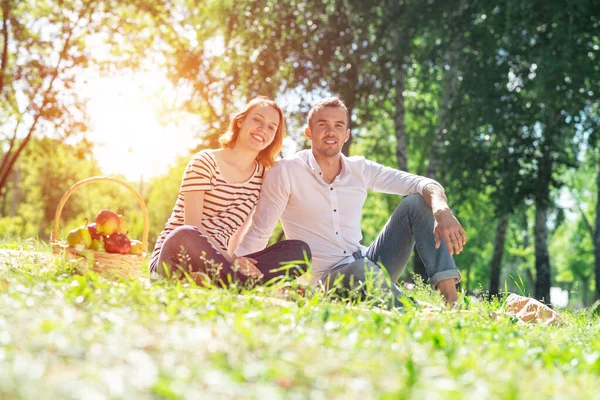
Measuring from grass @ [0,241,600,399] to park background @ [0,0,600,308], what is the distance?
8.41m

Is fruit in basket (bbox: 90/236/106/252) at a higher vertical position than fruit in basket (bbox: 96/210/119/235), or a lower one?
lower

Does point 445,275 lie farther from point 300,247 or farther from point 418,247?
point 300,247

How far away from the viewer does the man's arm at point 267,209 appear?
5.56m

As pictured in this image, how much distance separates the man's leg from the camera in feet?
17.3

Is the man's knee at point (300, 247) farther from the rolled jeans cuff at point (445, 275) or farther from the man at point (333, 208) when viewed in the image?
the rolled jeans cuff at point (445, 275)

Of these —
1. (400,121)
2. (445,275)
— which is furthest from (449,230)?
(400,121)

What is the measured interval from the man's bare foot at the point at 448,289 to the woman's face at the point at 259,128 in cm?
187

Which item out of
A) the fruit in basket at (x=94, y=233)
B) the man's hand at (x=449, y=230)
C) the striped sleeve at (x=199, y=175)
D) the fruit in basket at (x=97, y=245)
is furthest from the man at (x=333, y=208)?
the fruit in basket at (x=94, y=233)

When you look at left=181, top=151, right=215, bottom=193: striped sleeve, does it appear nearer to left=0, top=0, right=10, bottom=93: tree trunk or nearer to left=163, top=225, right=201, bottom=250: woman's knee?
left=163, top=225, right=201, bottom=250: woman's knee

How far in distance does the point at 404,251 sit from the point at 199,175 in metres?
1.85

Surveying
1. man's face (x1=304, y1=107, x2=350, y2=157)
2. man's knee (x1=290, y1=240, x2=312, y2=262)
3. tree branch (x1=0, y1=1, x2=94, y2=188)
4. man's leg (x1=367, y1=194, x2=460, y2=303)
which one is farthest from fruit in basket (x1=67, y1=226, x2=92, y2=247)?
tree branch (x1=0, y1=1, x2=94, y2=188)

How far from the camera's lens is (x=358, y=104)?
14.5m

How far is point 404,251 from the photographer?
224 inches

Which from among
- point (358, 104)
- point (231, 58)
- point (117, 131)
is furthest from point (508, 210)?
point (117, 131)
